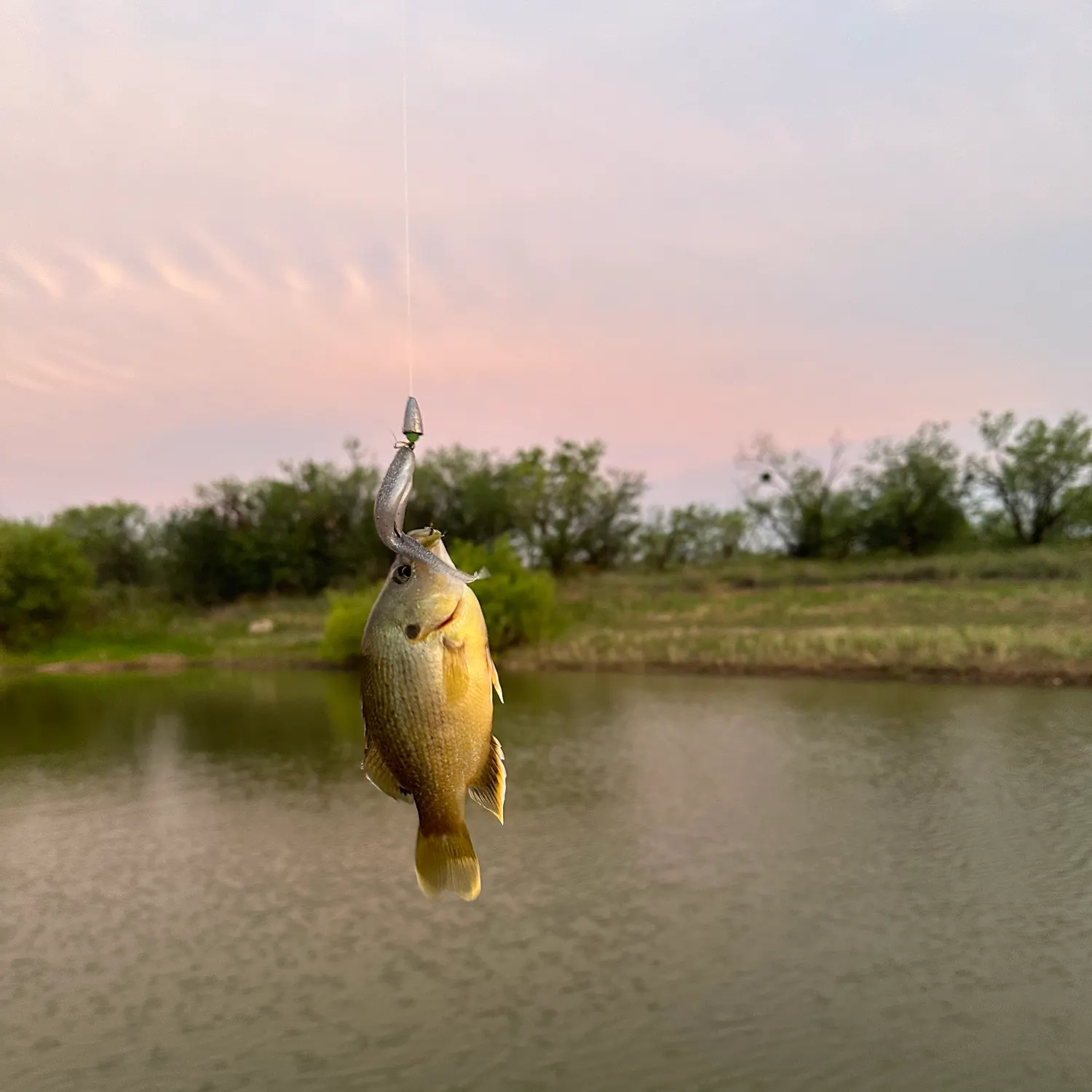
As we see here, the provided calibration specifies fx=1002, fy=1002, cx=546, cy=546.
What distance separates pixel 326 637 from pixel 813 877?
2352cm

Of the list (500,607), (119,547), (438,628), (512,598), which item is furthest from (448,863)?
(119,547)

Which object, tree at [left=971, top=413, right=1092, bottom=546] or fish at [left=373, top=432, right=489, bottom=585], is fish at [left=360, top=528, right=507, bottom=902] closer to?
fish at [left=373, top=432, right=489, bottom=585]

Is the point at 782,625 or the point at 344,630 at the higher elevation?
the point at 344,630

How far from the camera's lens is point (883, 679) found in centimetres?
2441

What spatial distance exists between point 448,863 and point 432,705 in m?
0.31

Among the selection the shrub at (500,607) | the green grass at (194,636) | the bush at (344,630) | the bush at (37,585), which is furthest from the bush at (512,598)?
the bush at (37,585)

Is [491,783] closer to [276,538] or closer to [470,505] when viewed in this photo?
[470,505]

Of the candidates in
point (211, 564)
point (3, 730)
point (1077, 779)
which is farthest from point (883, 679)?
point (211, 564)

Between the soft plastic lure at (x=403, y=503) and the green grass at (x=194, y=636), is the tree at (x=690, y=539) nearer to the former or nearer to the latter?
the green grass at (x=194, y=636)

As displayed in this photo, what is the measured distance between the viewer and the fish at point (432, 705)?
6.05ft

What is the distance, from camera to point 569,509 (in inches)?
1634

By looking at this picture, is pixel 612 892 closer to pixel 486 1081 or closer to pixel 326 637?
pixel 486 1081

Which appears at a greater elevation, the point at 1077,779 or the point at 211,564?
the point at 211,564

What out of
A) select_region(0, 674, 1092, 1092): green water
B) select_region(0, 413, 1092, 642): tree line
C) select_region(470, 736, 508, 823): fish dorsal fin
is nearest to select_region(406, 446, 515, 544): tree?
select_region(0, 413, 1092, 642): tree line
